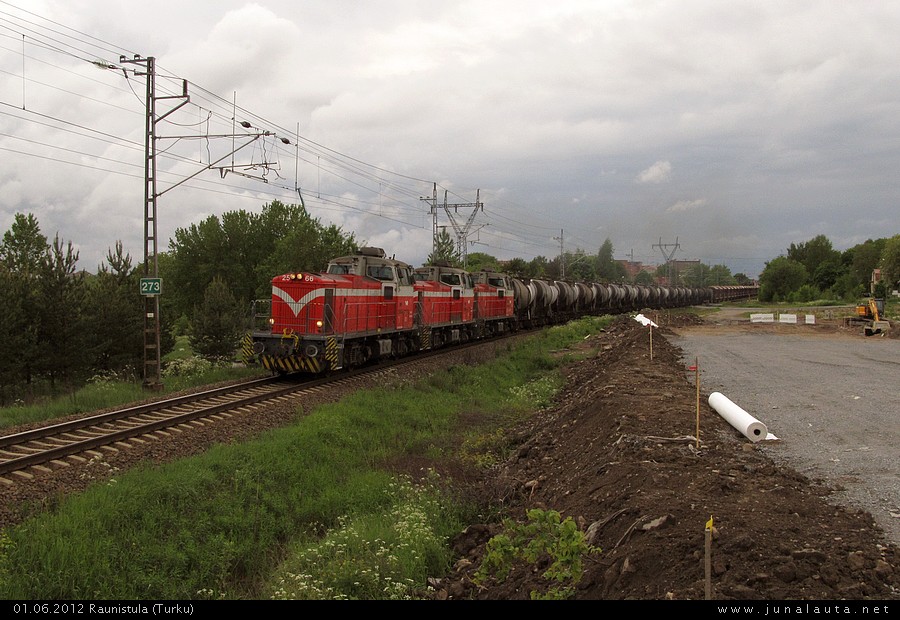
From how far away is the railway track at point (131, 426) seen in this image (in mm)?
9828

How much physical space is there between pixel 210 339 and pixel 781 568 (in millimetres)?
29336

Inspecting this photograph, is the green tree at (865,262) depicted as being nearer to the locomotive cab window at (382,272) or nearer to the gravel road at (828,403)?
the gravel road at (828,403)

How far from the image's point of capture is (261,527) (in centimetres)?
894

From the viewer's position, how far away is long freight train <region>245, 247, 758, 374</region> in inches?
704

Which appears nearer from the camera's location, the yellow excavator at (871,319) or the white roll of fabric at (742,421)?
the white roll of fabric at (742,421)

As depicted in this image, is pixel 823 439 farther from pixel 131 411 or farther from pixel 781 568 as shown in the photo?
pixel 131 411

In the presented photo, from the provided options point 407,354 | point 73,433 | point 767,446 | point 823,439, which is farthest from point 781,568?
point 407,354

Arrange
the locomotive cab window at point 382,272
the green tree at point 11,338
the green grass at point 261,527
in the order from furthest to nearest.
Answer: the green tree at point 11,338
the locomotive cab window at point 382,272
the green grass at point 261,527

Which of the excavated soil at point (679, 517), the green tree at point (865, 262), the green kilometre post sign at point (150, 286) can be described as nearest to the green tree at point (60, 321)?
the green kilometre post sign at point (150, 286)

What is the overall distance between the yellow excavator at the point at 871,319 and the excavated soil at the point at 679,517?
27.9 m

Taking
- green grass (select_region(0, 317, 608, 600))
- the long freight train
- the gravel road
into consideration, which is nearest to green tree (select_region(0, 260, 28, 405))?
the long freight train

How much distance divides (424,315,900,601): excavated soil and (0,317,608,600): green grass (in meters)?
0.79

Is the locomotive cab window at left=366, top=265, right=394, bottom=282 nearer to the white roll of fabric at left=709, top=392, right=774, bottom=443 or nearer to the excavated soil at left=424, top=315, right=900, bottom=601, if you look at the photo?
the excavated soil at left=424, top=315, right=900, bottom=601

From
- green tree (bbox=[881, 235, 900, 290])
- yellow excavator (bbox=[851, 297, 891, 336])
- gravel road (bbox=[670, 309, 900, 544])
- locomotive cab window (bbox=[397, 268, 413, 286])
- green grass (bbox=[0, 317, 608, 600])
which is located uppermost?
green tree (bbox=[881, 235, 900, 290])
